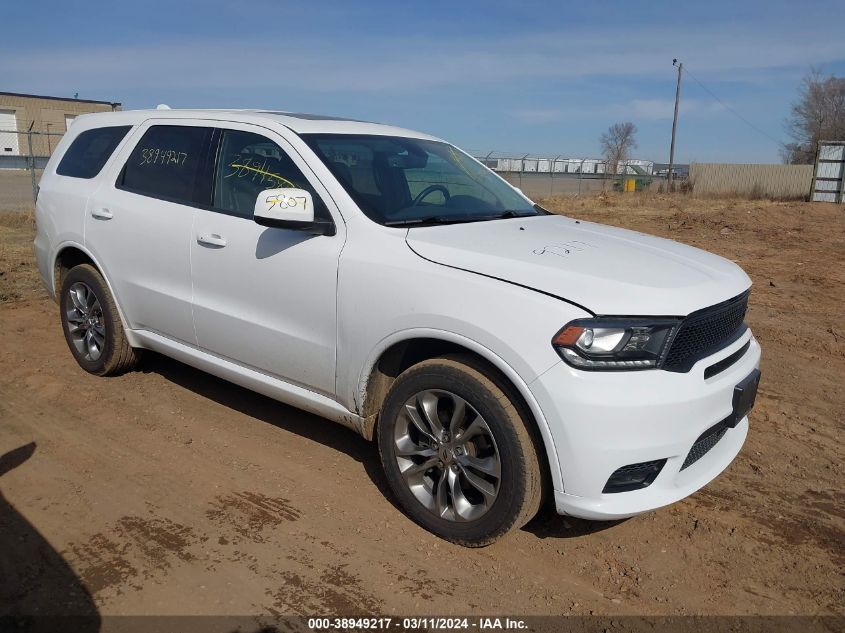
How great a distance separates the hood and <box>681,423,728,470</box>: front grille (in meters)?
0.55

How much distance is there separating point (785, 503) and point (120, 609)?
10.5ft

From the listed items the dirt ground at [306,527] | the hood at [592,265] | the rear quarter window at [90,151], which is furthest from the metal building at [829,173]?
the rear quarter window at [90,151]

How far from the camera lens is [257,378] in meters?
4.00

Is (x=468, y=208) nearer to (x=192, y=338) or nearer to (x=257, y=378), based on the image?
(x=257, y=378)

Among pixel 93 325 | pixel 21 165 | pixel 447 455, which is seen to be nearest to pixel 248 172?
pixel 93 325

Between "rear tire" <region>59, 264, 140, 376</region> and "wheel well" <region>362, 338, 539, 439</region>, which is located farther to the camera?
"rear tire" <region>59, 264, 140, 376</region>

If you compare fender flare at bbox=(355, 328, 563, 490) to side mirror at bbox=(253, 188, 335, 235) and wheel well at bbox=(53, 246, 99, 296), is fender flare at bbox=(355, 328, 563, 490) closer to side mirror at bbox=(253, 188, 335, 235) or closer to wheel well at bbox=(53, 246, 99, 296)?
side mirror at bbox=(253, 188, 335, 235)

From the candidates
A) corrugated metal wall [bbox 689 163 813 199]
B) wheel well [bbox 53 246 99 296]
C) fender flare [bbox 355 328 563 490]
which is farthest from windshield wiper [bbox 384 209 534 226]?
corrugated metal wall [bbox 689 163 813 199]

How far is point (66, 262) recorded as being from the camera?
539 cm

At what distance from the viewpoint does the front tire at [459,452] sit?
2.95 metres

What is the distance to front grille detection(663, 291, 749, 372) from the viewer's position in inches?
115

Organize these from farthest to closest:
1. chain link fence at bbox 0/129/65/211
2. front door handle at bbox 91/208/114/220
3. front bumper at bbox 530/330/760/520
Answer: chain link fence at bbox 0/129/65/211
front door handle at bbox 91/208/114/220
front bumper at bbox 530/330/760/520

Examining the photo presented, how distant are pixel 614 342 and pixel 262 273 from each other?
1.93 meters

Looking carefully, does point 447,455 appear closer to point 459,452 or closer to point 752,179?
point 459,452
